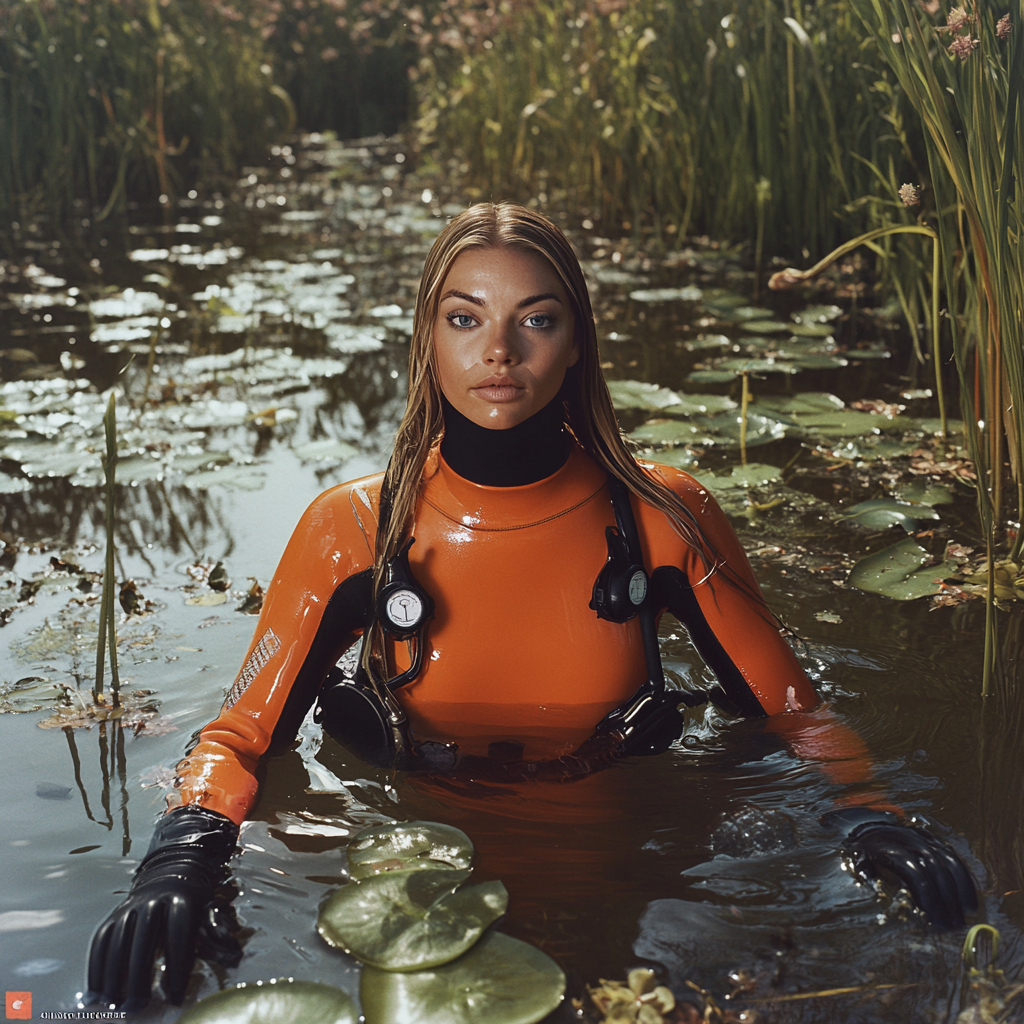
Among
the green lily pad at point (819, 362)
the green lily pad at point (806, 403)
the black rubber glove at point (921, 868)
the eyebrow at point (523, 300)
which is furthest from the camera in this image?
the green lily pad at point (819, 362)

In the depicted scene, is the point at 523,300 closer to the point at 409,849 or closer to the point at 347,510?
the point at 347,510

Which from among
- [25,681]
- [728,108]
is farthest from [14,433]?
[728,108]

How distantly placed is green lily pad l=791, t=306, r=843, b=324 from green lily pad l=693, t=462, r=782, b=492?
1.56 m

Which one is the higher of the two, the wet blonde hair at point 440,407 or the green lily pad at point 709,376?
the wet blonde hair at point 440,407

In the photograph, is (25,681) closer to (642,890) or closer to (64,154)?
(642,890)

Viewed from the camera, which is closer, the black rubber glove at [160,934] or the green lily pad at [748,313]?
the black rubber glove at [160,934]

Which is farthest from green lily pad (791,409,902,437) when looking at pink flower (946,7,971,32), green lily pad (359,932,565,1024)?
green lily pad (359,932,565,1024)

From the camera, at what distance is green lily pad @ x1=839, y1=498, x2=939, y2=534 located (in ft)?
8.89

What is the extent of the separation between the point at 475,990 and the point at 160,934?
1.28ft

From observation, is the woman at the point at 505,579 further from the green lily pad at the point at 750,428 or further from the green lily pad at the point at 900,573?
the green lily pad at the point at 750,428

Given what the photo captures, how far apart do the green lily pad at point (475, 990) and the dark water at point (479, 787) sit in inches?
1.4

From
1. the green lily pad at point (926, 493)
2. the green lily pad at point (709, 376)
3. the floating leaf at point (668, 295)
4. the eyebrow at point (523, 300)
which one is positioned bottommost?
the green lily pad at point (926, 493)

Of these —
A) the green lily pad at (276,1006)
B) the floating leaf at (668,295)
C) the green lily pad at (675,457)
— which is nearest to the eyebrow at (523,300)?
the green lily pad at (276,1006)

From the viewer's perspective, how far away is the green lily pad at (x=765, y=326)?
4328 mm
